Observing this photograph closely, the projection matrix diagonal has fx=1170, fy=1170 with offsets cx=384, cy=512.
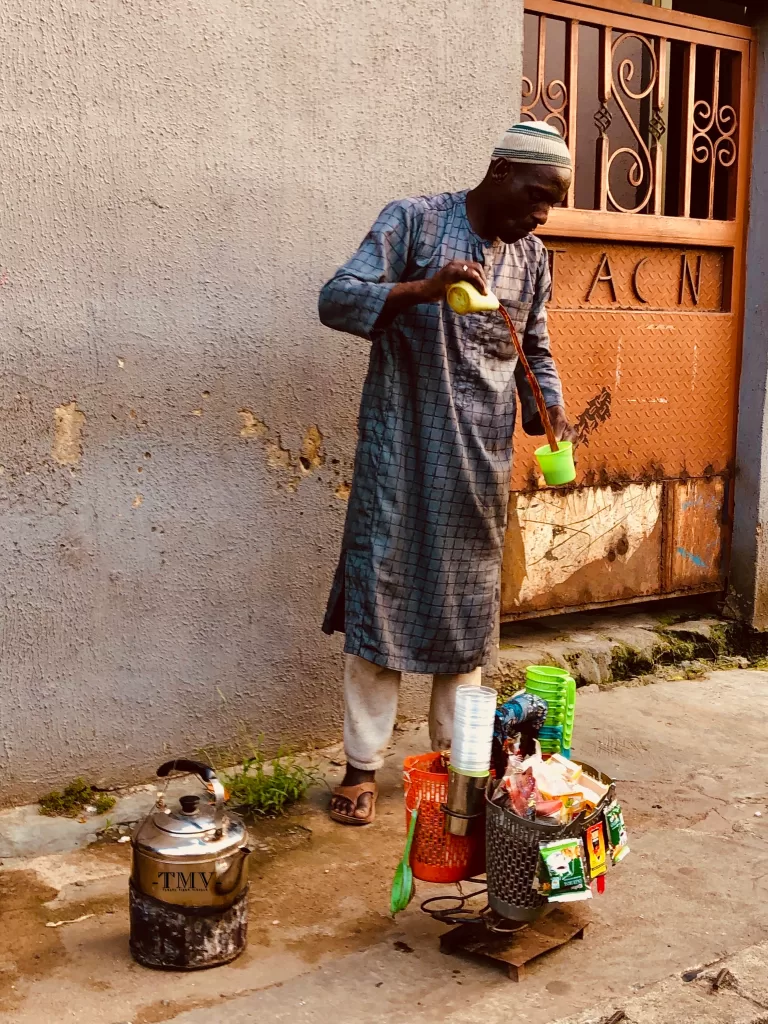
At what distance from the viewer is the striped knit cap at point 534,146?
3.07m

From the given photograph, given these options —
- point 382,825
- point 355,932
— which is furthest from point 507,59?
point 355,932

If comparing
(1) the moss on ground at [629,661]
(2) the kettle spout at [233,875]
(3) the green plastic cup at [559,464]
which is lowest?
(1) the moss on ground at [629,661]

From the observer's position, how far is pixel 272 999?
8.13 ft

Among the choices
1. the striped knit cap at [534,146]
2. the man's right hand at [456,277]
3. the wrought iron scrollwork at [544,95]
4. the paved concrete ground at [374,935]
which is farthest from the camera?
the wrought iron scrollwork at [544,95]

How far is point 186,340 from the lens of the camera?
3461 millimetres

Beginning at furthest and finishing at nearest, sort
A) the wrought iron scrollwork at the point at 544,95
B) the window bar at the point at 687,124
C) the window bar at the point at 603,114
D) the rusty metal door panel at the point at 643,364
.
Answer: the window bar at the point at 687,124
the rusty metal door panel at the point at 643,364
the window bar at the point at 603,114
the wrought iron scrollwork at the point at 544,95

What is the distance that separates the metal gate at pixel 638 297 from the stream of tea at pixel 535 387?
1.10 m

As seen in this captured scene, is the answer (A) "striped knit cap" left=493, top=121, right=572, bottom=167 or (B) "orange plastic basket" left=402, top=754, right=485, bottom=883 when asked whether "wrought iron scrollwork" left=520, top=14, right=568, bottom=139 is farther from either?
(B) "orange plastic basket" left=402, top=754, right=485, bottom=883

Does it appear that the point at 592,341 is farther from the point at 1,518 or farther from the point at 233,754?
the point at 1,518

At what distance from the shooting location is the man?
3236 millimetres

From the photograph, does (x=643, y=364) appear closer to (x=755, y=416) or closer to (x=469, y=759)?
(x=755, y=416)

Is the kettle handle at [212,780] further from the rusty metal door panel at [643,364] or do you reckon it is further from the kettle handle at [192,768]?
the rusty metal door panel at [643,364]

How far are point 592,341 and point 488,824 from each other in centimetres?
254

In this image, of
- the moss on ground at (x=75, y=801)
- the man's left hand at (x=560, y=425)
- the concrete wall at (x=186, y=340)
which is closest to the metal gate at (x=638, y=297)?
the concrete wall at (x=186, y=340)
